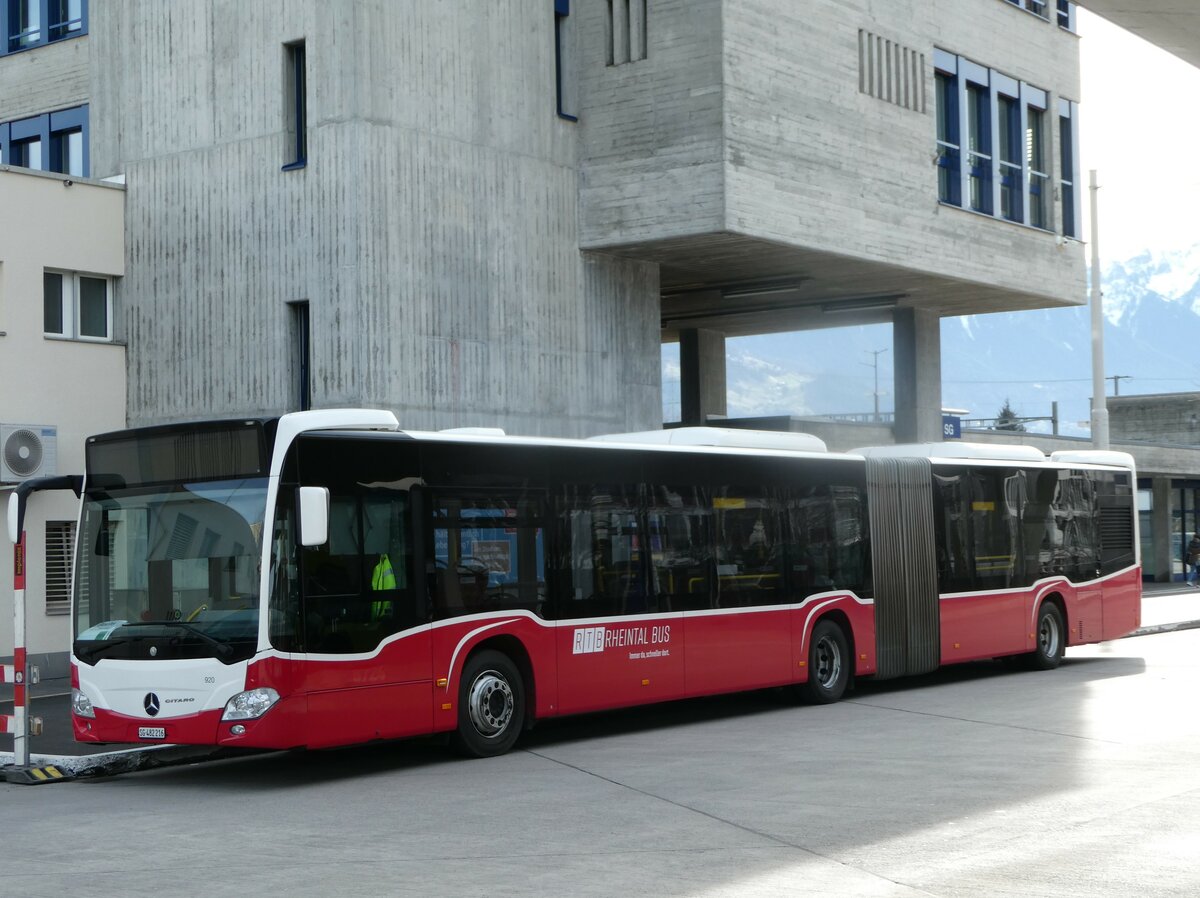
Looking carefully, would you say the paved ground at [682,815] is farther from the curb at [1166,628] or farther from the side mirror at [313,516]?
the curb at [1166,628]

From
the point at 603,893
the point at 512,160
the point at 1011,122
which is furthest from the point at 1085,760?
the point at 1011,122

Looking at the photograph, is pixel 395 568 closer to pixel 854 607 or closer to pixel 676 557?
pixel 676 557

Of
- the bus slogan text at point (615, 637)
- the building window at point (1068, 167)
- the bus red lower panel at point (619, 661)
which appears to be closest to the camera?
the bus red lower panel at point (619, 661)

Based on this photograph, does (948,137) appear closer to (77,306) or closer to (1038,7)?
(1038,7)

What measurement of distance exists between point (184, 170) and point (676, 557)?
12.3m

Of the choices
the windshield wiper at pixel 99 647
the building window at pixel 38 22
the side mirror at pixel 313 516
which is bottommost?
the windshield wiper at pixel 99 647

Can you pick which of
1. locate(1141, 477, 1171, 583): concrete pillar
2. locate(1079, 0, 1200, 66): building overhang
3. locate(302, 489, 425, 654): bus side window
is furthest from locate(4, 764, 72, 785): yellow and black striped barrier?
locate(1141, 477, 1171, 583): concrete pillar

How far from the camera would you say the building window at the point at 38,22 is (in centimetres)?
2917

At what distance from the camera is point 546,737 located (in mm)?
16406

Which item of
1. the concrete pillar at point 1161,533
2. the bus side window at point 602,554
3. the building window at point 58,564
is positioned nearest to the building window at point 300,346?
the building window at point 58,564

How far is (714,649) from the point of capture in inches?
675

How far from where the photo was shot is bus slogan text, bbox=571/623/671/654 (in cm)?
1555

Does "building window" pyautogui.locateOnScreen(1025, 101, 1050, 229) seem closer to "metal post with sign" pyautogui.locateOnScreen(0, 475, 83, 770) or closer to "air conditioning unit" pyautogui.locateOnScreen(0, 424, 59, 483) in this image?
"air conditioning unit" pyautogui.locateOnScreen(0, 424, 59, 483)

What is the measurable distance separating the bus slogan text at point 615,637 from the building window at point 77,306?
12365 millimetres
